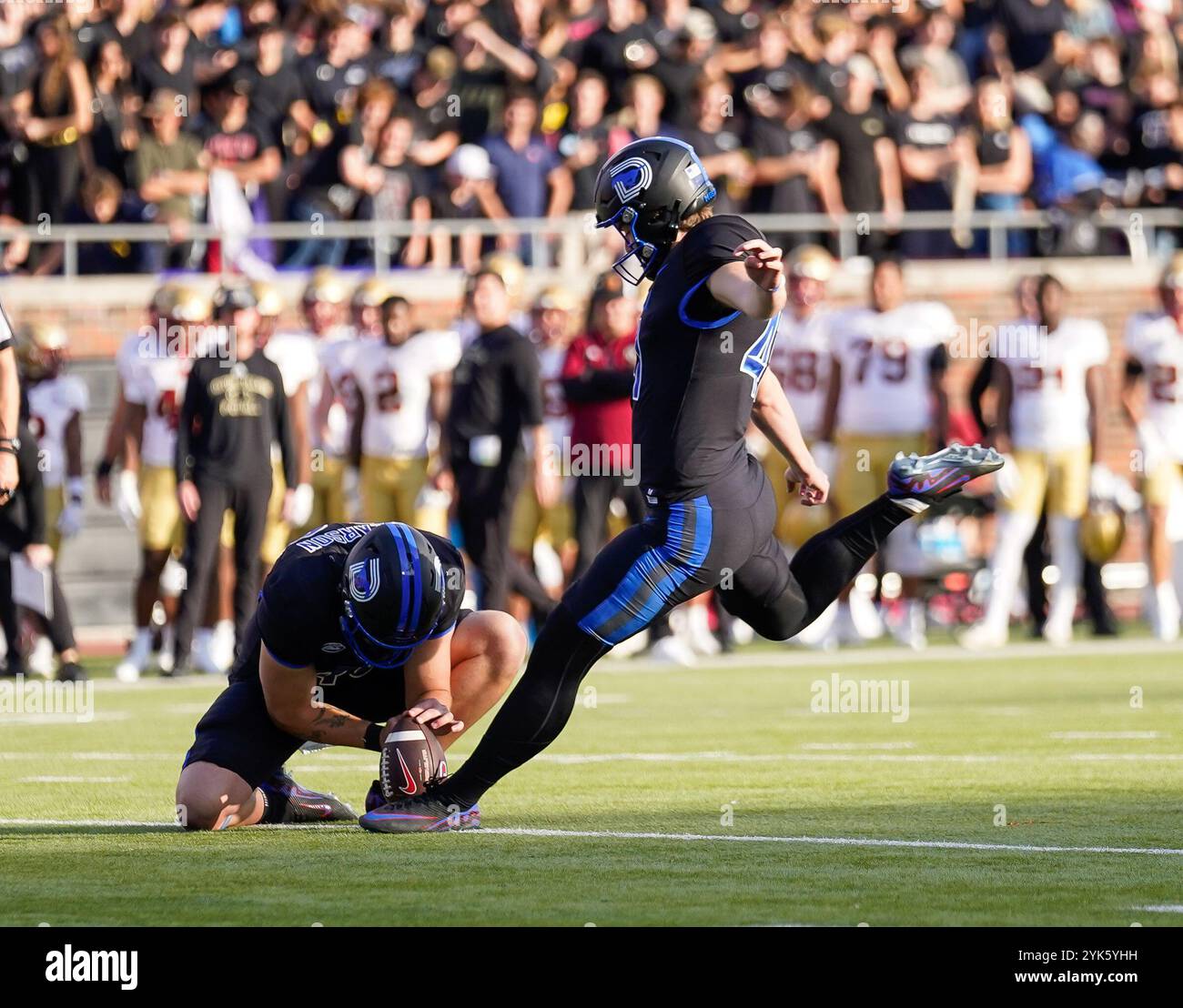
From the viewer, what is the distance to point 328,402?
51.1 feet

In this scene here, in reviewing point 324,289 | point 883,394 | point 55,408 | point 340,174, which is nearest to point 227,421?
point 55,408

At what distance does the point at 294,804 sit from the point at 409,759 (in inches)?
24.2

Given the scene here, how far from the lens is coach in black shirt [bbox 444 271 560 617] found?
45.2ft

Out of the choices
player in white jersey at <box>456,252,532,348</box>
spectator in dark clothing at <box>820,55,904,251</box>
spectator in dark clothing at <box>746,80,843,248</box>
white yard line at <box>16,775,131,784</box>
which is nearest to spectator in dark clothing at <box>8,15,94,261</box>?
player in white jersey at <box>456,252,532,348</box>

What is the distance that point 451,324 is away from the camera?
18.1 meters

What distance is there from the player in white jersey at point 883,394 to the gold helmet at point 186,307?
→ 398 cm

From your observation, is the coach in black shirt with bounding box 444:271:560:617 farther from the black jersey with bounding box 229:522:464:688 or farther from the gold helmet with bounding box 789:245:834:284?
the black jersey with bounding box 229:522:464:688

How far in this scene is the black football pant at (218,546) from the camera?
44.2 ft

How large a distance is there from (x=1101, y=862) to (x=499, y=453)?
8061 millimetres

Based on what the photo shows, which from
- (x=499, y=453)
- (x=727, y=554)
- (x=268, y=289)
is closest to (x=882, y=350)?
(x=499, y=453)

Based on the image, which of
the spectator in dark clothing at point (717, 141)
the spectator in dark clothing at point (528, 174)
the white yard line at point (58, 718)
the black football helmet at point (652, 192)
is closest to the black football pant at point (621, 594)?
the black football helmet at point (652, 192)

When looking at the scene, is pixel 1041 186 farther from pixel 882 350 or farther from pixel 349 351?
pixel 349 351
